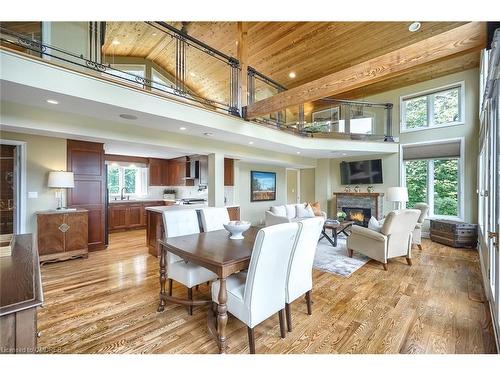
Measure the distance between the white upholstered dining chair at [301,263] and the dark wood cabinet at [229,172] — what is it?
4.28m

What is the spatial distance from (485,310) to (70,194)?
20.2 ft

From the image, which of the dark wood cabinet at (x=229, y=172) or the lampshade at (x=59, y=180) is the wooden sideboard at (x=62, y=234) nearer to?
the lampshade at (x=59, y=180)

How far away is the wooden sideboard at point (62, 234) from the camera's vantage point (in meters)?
3.63

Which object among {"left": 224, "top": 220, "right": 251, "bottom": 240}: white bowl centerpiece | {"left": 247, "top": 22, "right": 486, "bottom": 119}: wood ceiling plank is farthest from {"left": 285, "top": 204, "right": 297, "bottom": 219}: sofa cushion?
{"left": 224, "top": 220, "right": 251, "bottom": 240}: white bowl centerpiece

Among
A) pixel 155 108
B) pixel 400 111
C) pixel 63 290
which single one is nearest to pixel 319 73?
pixel 400 111

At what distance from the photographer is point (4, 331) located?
35.8 inches

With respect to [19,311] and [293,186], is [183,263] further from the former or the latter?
[293,186]

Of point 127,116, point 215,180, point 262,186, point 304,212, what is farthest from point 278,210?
point 127,116

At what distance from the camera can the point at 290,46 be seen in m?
5.42

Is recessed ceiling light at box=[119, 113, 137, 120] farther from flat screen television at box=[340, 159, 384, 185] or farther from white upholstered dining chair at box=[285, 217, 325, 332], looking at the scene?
flat screen television at box=[340, 159, 384, 185]

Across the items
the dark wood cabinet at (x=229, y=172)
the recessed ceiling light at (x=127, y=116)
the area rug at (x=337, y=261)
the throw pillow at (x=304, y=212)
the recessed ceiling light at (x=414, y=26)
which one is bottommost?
the area rug at (x=337, y=261)

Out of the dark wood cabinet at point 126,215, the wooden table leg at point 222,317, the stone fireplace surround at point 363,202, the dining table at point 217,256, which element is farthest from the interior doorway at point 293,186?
the wooden table leg at point 222,317

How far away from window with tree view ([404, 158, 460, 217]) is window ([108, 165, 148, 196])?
8.10 m

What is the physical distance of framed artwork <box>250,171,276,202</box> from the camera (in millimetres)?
7416
